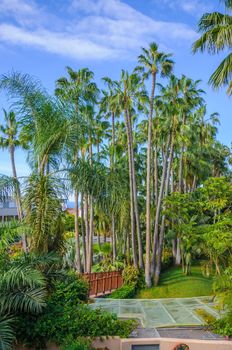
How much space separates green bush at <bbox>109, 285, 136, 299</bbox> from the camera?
54.5 ft

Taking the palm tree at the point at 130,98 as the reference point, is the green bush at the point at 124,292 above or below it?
below

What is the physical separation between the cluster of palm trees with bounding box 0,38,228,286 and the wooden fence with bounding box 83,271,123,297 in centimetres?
211

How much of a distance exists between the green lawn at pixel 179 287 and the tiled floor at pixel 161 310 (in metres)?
3.85

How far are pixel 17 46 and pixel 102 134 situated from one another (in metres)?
15.5

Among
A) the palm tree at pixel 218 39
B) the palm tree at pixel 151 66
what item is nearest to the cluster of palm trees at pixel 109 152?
the palm tree at pixel 151 66

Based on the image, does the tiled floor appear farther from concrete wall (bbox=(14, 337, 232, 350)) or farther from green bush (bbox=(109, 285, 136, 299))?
green bush (bbox=(109, 285, 136, 299))

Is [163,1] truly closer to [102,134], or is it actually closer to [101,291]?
[101,291]

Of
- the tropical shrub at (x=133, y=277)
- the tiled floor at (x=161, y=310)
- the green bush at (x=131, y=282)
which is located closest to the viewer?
the tiled floor at (x=161, y=310)

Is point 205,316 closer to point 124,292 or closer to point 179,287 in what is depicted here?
point 124,292

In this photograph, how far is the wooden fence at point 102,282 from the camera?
1614 centimetres

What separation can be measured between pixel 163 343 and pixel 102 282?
345 inches

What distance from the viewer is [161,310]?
12438 millimetres

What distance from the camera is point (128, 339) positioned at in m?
8.52

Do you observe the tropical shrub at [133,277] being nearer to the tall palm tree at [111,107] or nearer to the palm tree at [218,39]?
the tall palm tree at [111,107]
